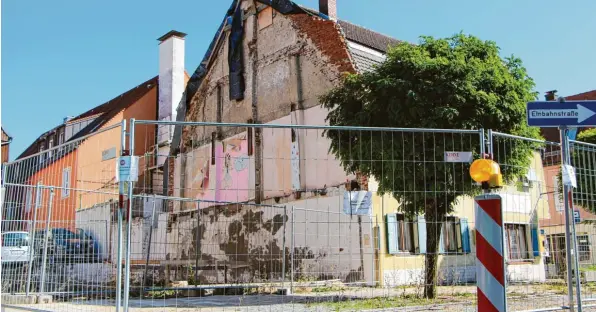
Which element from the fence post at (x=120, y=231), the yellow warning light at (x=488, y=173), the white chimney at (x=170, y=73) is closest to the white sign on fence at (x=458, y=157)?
the yellow warning light at (x=488, y=173)

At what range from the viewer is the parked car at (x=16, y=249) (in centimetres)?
1148

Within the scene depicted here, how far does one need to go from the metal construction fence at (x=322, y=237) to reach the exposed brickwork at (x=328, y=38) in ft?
16.8

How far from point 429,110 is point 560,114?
5256 millimetres

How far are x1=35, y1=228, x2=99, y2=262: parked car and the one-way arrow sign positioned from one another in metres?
7.44

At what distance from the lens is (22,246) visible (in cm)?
1164

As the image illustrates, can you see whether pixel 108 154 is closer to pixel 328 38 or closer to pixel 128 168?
pixel 128 168

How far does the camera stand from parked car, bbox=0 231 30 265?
11.5m

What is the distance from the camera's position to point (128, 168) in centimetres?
685

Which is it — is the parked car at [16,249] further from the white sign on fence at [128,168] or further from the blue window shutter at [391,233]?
the blue window shutter at [391,233]

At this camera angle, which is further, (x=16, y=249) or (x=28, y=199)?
(x=16, y=249)

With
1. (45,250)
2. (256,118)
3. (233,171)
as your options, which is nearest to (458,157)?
(45,250)

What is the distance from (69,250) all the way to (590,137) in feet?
63.3

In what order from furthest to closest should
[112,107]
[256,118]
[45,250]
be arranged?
[112,107] → [256,118] → [45,250]

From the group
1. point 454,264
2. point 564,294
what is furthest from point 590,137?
point 564,294
